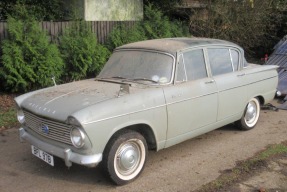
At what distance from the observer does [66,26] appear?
9.95m

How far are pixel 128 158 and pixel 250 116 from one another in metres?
2.91

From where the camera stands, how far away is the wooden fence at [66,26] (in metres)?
8.82

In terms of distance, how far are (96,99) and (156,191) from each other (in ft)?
4.15

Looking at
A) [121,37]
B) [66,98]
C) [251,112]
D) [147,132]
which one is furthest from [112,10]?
[147,132]

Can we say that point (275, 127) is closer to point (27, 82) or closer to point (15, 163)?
point (15, 163)

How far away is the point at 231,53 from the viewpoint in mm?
6047

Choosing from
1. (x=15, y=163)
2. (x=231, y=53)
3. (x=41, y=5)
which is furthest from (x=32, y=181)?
(x=41, y=5)

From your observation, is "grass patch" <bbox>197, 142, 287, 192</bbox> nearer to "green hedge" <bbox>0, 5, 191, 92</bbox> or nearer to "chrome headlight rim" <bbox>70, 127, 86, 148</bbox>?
"chrome headlight rim" <bbox>70, 127, 86, 148</bbox>

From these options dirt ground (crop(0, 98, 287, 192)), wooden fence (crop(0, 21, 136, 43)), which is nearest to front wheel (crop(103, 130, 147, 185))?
dirt ground (crop(0, 98, 287, 192))

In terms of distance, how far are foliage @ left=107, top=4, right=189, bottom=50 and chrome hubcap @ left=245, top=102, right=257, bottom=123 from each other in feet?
16.1

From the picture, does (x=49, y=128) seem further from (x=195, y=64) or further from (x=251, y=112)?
(x=251, y=112)

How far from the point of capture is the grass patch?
425 cm

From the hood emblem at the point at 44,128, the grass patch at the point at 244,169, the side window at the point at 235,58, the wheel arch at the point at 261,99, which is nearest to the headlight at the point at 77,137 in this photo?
the hood emblem at the point at 44,128

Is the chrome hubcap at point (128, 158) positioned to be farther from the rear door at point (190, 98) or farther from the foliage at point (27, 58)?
the foliage at point (27, 58)
